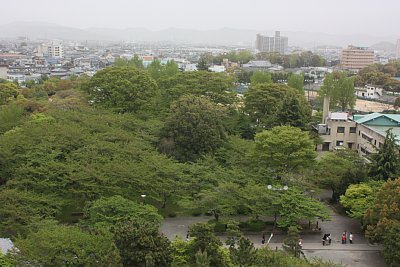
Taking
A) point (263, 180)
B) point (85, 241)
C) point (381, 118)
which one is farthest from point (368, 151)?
point (85, 241)

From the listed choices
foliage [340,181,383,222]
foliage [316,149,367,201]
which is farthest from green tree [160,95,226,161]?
foliage [340,181,383,222]

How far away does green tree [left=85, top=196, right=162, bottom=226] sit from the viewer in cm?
1545

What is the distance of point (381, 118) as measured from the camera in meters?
28.6

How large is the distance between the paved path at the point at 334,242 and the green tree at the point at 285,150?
287 centimetres

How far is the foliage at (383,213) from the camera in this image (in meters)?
15.1

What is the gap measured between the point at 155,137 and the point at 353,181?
10445mm

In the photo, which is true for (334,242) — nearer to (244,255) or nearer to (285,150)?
(285,150)

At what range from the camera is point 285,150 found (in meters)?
20.6

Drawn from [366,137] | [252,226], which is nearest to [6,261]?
[252,226]

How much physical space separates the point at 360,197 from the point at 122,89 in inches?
731

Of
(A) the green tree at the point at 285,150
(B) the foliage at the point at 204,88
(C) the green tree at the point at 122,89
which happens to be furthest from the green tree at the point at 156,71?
(A) the green tree at the point at 285,150

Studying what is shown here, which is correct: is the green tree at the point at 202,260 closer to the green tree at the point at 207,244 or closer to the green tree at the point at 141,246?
the green tree at the point at 207,244

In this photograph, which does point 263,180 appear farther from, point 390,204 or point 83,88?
point 83,88

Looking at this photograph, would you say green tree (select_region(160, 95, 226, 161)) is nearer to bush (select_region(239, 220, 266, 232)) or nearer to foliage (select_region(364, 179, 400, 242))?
bush (select_region(239, 220, 266, 232))
